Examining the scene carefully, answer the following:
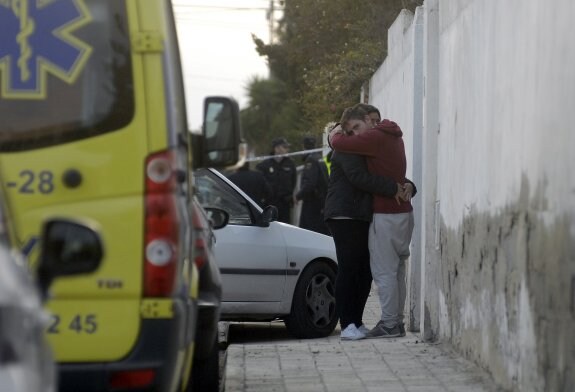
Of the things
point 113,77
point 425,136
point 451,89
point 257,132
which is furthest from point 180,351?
point 257,132

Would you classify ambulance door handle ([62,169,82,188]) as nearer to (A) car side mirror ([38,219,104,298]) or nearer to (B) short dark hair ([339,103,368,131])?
(A) car side mirror ([38,219,104,298])

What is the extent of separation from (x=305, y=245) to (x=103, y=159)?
6380 mm

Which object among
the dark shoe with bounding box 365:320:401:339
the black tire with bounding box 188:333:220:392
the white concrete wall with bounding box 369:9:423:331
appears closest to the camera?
the black tire with bounding box 188:333:220:392

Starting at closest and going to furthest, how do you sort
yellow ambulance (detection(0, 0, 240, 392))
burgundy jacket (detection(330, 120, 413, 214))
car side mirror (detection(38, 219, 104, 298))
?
car side mirror (detection(38, 219, 104, 298))
yellow ambulance (detection(0, 0, 240, 392))
burgundy jacket (detection(330, 120, 413, 214))

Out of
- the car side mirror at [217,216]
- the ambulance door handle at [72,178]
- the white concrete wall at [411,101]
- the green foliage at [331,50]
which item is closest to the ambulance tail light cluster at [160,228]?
the ambulance door handle at [72,178]

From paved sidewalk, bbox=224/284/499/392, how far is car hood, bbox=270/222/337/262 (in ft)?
2.36

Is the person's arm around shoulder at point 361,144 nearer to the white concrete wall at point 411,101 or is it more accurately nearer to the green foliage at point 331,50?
the white concrete wall at point 411,101

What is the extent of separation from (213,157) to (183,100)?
49 cm

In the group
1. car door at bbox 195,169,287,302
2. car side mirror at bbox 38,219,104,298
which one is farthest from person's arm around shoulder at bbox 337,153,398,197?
car side mirror at bbox 38,219,104,298

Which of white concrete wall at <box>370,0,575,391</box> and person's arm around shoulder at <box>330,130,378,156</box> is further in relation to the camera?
person's arm around shoulder at <box>330,130,378,156</box>

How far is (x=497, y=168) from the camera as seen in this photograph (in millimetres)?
8617

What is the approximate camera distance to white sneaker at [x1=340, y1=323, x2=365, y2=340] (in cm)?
1157

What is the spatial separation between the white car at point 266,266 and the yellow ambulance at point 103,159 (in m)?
5.57

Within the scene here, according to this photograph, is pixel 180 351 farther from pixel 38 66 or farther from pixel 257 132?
pixel 257 132
